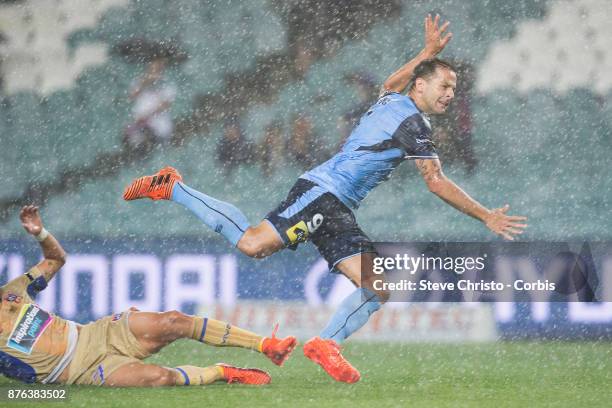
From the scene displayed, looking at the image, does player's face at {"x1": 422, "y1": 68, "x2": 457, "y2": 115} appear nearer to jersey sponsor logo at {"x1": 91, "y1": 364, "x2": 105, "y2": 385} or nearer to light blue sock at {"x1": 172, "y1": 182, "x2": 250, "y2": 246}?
light blue sock at {"x1": 172, "y1": 182, "x2": 250, "y2": 246}

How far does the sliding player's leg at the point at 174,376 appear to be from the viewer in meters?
4.86

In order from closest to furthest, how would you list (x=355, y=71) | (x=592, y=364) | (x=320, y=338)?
(x=320, y=338) → (x=592, y=364) → (x=355, y=71)

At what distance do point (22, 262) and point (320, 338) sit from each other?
371 centimetres

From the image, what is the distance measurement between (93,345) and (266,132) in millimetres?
4610

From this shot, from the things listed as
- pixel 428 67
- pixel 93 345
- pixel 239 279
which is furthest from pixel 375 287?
pixel 239 279

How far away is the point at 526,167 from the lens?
8.92 m

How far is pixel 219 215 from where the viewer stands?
5.43 metres

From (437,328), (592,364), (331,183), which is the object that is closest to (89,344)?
(331,183)

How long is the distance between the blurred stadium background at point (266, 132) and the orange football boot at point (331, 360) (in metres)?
2.89

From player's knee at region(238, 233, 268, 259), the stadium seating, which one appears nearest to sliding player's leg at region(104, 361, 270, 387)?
player's knee at region(238, 233, 268, 259)

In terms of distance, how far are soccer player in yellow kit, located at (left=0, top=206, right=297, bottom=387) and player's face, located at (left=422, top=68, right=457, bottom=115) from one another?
159 cm

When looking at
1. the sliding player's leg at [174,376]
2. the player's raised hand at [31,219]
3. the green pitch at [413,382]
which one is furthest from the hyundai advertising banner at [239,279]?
the player's raised hand at [31,219]

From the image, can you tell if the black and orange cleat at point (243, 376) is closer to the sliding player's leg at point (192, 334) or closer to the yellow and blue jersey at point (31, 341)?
the sliding player's leg at point (192, 334)

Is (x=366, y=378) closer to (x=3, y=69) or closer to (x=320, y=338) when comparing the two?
(x=320, y=338)
